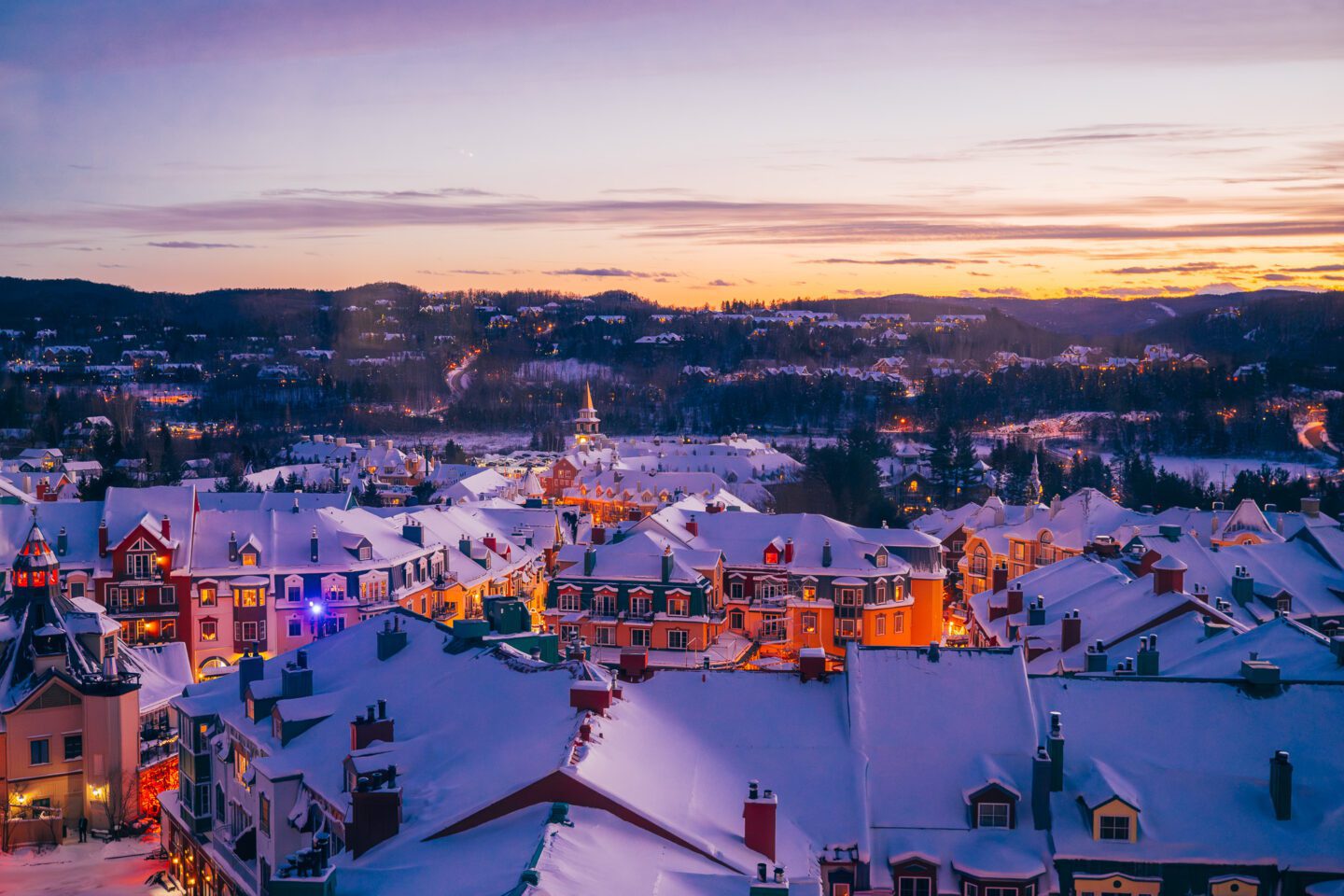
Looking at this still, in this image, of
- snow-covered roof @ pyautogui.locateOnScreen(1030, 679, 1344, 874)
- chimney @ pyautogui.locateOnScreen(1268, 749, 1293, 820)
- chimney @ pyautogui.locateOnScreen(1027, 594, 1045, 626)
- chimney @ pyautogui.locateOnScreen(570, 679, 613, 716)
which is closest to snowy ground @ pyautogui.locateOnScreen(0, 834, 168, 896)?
chimney @ pyautogui.locateOnScreen(570, 679, 613, 716)

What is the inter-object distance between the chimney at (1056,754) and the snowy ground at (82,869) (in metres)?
17.7

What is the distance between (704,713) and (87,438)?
13713 cm

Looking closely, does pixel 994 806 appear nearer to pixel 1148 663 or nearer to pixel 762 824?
pixel 762 824

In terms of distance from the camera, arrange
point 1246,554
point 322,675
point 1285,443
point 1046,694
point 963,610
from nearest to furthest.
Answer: point 1046,694, point 322,675, point 1246,554, point 963,610, point 1285,443

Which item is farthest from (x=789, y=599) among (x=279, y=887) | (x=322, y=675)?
(x=279, y=887)

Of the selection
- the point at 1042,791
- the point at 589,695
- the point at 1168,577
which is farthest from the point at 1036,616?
the point at 589,695

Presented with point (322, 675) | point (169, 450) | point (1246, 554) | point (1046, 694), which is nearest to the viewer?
point (1046, 694)

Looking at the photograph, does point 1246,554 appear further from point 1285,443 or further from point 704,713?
point 1285,443

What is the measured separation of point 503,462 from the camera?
132 m

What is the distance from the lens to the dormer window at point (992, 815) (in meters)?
19.9

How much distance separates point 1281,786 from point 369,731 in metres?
13.4

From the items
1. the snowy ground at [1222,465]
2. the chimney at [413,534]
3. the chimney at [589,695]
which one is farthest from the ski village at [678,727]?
the snowy ground at [1222,465]

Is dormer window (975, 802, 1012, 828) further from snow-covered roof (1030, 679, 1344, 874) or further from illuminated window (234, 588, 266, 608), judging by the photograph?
illuminated window (234, 588, 266, 608)

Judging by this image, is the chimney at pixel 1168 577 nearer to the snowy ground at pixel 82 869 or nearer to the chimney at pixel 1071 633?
the chimney at pixel 1071 633
